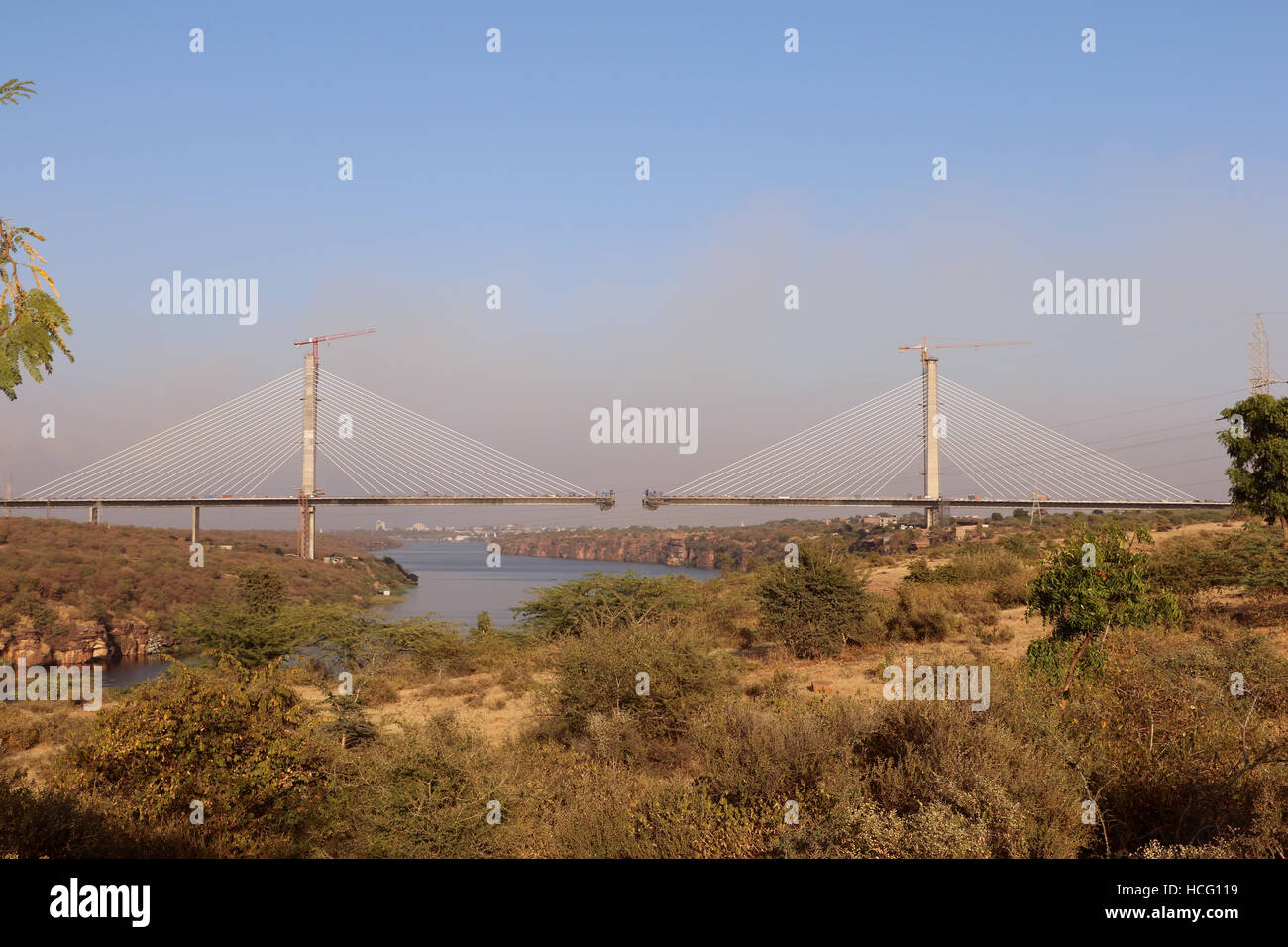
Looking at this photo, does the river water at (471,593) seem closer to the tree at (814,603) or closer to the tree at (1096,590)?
the tree at (814,603)

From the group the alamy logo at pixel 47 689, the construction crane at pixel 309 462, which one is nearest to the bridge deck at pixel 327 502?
the construction crane at pixel 309 462

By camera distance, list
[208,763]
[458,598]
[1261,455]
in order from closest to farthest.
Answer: [208,763], [1261,455], [458,598]

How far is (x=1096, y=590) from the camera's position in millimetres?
12758

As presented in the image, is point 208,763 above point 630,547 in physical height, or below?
above

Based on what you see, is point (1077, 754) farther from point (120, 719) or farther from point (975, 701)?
point (120, 719)

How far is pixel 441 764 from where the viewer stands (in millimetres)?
8000

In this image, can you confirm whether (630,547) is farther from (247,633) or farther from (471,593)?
(247,633)
